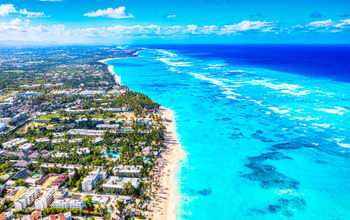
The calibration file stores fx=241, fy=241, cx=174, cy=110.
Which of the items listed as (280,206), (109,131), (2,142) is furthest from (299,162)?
(2,142)

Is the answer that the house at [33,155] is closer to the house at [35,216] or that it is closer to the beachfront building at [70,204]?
the beachfront building at [70,204]

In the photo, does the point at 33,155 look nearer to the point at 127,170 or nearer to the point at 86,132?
the point at 86,132

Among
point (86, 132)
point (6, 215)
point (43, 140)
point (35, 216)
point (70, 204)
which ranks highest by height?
point (86, 132)

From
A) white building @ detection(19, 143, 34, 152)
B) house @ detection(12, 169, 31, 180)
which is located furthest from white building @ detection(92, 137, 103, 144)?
house @ detection(12, 169, 31, 180)

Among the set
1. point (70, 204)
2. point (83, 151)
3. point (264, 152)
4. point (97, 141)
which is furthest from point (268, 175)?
point (97, 141)

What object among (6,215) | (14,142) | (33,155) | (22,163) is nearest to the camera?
(6,215)

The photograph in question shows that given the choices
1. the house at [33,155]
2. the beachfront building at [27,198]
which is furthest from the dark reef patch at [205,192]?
the house at [33,155]

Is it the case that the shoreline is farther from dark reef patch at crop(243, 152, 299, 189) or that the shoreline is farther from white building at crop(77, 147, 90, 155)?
white building at crop(77, 147, 90, 155)
